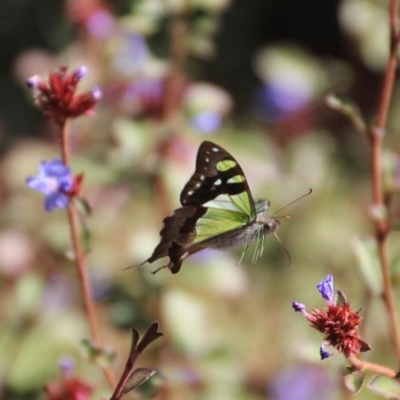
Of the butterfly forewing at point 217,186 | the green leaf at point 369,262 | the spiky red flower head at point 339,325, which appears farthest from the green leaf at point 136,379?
the green leaf at point 369,262

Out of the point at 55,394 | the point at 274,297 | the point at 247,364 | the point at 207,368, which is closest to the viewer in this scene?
the point at 55,394

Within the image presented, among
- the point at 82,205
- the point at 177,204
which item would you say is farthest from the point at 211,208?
the point at 177,204

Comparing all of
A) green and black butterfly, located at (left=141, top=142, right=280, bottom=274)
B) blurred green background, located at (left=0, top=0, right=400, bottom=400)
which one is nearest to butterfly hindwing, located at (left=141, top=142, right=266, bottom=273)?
green and black butterfly, located at (left=141, top=142, right=280, bottom=274)

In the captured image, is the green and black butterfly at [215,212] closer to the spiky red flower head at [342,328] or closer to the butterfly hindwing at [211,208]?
the butterfly hindwing at [211,208]

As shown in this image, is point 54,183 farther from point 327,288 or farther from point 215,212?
point 327,288

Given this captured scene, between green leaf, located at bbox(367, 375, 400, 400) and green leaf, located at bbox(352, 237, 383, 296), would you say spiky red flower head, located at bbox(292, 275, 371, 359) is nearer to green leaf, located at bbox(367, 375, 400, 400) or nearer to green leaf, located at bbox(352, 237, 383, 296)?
green leaf, located at bbox(367, 375, 400, 400)

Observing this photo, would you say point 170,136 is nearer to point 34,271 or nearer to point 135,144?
point 135,144

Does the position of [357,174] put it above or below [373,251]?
below

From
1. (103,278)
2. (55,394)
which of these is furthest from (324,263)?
(55,394)
